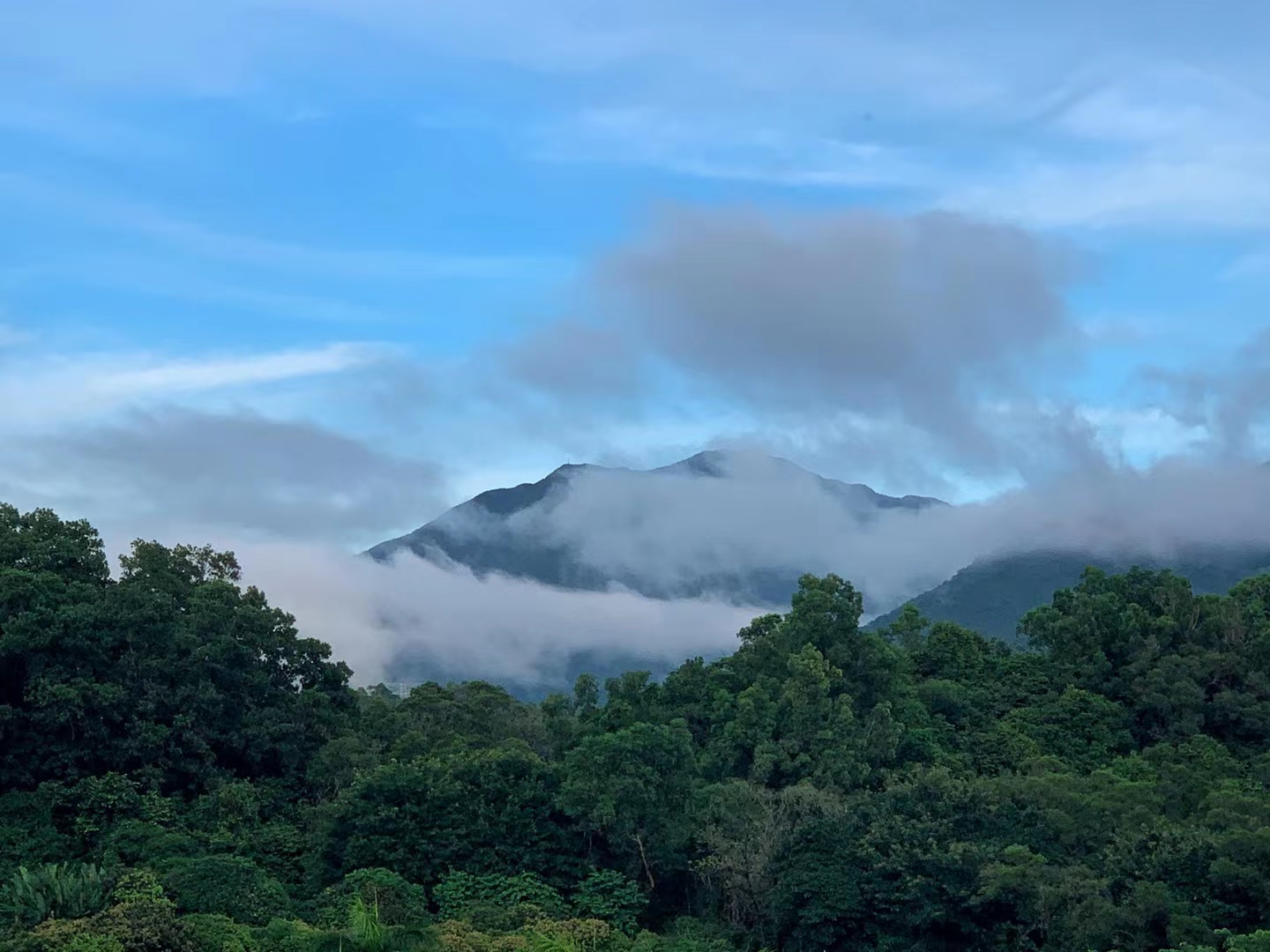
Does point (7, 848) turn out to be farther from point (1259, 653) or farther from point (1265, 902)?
point (1259, 653)

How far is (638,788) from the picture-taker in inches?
1161

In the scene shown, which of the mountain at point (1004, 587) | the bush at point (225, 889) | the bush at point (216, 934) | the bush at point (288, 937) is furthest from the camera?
the mountain at point (1004, 587)

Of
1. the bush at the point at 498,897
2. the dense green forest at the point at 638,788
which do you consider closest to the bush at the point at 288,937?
the dense green forest at the point at 638,788

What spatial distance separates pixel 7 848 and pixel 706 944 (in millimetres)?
14914

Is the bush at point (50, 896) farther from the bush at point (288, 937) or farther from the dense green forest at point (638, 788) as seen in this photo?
the bush at point (288, 937)

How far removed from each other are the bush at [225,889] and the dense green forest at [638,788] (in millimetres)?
62

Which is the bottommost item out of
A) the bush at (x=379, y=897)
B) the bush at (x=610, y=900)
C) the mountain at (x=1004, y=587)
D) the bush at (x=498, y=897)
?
the bush at (x=610, y=900)

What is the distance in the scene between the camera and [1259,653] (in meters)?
37.6

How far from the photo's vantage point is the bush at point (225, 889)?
26.1 meters

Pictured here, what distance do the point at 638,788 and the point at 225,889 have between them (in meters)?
8.60

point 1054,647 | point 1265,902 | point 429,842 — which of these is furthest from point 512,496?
point 1265,902

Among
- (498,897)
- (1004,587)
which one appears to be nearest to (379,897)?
(498,897)

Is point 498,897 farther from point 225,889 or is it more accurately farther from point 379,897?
point 225,889

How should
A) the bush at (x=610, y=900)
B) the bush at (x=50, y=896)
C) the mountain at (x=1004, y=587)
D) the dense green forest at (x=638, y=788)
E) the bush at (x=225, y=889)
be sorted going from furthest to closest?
the mountain at (x=1004, y=587) → the bush at (x=610, y=900) → the bush at (x=225, y=889) → the dense green forest at (x=638, y=788) → the bush at (x=50, y=896)
